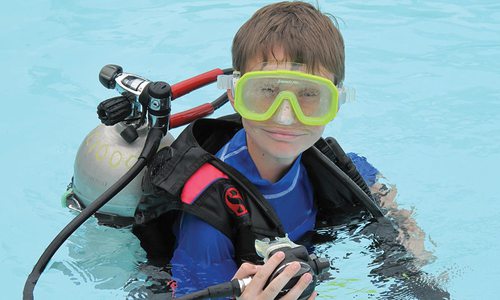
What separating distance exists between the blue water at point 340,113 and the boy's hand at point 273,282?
91 centimetres

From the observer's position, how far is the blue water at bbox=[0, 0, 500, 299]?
10.0 ft

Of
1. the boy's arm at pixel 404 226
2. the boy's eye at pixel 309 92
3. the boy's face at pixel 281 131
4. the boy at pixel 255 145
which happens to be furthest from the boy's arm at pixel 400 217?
the boy's eye at pixel 309 92

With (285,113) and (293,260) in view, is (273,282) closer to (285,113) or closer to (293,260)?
(293,260)

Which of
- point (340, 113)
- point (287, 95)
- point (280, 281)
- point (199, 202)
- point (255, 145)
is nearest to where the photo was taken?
point (280, 281)

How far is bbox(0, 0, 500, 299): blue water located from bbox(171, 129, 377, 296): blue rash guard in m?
0.25

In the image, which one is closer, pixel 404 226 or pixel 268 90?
pixel 268 90

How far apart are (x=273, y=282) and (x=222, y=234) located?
44 centimetres

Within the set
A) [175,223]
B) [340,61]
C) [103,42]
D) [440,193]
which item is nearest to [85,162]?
[175,223]

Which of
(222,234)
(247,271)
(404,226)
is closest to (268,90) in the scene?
(222,234)

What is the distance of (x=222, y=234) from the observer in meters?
2.33

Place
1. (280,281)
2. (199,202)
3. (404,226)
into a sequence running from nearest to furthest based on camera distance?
Answer: (280,281)
(199,202)
(404,226)

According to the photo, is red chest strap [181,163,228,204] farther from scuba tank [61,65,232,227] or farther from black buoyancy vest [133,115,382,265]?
scuba tank [61,65,232,227]

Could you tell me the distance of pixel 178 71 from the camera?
17.3 feet

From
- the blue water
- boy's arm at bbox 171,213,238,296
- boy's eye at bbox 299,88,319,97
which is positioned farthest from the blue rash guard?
boy's eye at bbox 299,88,319,97
